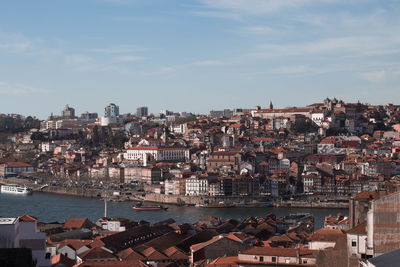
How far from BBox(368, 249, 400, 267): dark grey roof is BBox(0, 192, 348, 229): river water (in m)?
14.0

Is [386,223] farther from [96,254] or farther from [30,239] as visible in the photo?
[96,254]

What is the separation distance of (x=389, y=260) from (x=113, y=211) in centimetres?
1975

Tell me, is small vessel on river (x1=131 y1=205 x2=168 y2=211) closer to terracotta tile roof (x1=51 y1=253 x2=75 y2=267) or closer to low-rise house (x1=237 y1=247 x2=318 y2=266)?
terracotta tile roof (x1=51 y1=253 x2=75 y2=267)

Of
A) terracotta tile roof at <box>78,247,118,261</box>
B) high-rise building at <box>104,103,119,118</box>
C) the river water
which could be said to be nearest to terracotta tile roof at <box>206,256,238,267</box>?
terracotta tile roof at <box>78,247,118,261</box>

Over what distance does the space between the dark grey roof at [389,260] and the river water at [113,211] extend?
551 inches

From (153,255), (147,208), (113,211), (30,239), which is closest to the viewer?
(30,239)

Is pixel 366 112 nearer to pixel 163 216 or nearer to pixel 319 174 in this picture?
pixel 319 174

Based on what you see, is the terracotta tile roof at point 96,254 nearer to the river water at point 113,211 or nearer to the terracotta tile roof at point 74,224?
the terracotta tile roof at point 74,224

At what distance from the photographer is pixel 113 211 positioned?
25.1m

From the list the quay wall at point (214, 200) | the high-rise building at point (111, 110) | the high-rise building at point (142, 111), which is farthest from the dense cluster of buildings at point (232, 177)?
the high-rise building at point (142, 111)

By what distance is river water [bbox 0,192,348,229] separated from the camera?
890 inches

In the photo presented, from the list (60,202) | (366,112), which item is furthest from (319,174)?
(366,112)

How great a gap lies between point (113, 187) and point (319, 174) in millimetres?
9893

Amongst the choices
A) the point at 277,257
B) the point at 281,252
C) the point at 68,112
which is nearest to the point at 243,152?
the point at 281,252
